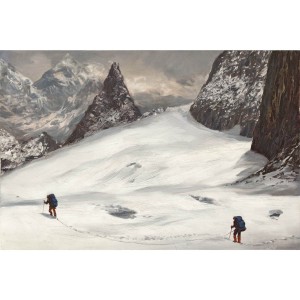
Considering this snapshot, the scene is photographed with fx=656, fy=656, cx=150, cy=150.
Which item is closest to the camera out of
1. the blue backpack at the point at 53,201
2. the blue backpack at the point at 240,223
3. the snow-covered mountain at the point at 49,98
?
the blue backpack at the point at 240,223

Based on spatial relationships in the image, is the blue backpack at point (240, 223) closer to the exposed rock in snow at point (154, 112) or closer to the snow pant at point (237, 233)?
the snow pant at point (237, 233)

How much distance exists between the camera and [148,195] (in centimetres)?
736

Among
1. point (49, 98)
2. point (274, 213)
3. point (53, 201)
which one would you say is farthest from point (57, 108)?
point (274, 213)

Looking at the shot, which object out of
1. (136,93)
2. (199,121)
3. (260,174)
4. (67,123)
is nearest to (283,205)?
(260,174)

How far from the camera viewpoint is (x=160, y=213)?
24.0 feet

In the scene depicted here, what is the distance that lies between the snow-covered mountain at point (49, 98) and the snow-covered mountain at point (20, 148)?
69 mm

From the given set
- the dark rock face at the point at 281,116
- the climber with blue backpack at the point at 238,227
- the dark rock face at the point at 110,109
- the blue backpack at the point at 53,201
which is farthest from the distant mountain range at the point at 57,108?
the climber with blue backpack at the point at 238,227

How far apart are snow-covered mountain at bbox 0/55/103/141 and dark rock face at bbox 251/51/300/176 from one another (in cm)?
190

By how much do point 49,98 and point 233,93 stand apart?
2105mm

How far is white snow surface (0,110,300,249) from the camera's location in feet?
23.8

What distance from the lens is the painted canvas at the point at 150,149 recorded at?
727 cm

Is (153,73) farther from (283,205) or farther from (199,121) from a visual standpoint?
(283,205)

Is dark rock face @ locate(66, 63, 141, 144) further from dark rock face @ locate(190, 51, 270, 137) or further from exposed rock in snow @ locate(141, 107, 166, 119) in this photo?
dark rock face @ locate(190, 51, 270, 137)

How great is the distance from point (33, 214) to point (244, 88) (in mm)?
2764
